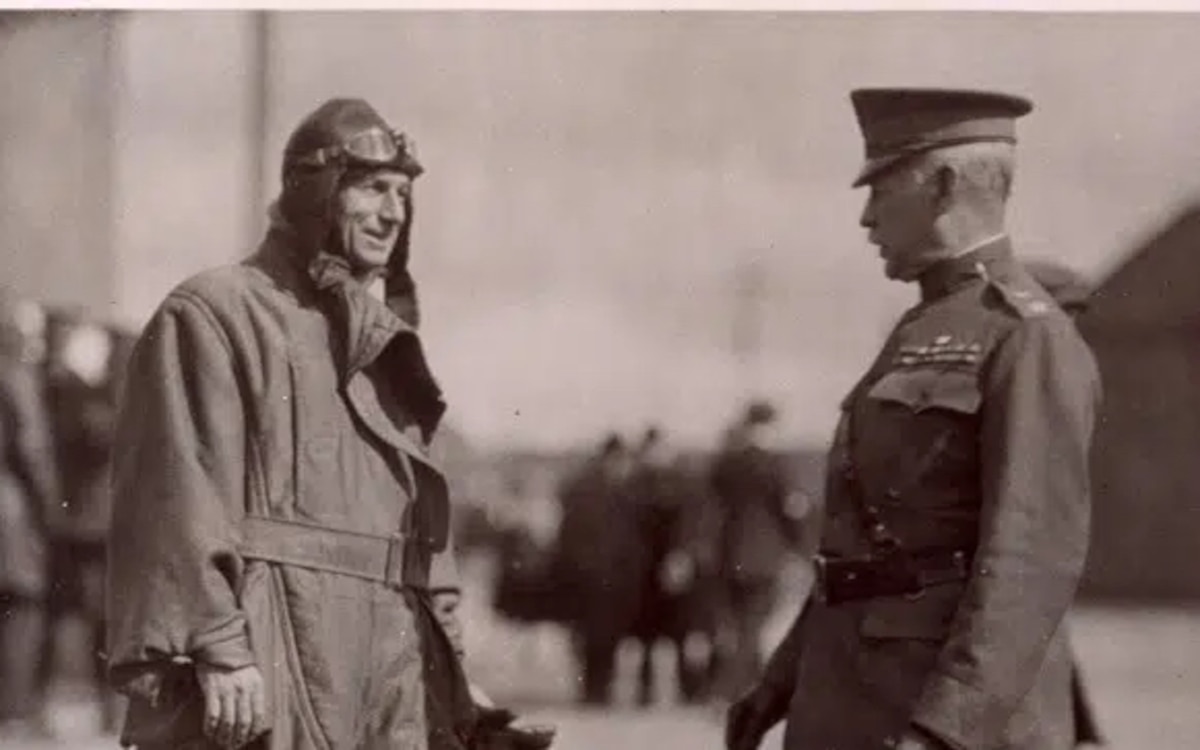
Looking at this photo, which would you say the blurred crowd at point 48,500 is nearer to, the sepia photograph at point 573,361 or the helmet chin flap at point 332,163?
the sepia photograph at point 573,361

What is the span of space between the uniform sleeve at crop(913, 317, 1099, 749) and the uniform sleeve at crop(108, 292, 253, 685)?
74 centimetres

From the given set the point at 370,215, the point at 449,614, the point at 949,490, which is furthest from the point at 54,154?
the point at 949,490

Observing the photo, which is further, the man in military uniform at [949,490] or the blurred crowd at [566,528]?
the blurred crowd at [566,528]

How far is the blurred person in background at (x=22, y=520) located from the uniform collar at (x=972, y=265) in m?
1.15

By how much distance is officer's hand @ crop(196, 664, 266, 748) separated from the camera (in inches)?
88.7

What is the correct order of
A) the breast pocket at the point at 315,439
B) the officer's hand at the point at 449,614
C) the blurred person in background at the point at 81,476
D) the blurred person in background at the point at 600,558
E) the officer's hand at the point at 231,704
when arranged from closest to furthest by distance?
the officer's hand at the point at 231,704 < the breast pocket at the point at 315,439 < the officer's hand at the point at 449,614 < the blurred person in background at the point at 81,476 < the blurred person in background at the point at 600,558

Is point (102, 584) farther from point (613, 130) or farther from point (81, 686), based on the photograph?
point (613, 130)

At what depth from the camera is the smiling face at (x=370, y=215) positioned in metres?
2.43

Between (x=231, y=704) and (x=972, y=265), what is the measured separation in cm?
90

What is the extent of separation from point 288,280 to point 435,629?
1.41 feet

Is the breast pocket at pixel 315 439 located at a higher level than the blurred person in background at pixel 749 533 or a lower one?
higher

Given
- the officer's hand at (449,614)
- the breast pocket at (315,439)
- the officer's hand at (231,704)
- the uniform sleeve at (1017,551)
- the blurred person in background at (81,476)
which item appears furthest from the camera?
the blurred person in background at (81,476)

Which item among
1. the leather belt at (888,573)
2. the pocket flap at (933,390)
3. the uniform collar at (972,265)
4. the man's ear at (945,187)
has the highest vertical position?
the man's ear at (945,187)

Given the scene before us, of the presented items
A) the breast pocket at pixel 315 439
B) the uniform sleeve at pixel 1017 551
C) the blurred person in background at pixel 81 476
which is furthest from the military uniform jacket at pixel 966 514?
the blurred person in background at pixel 81 476
